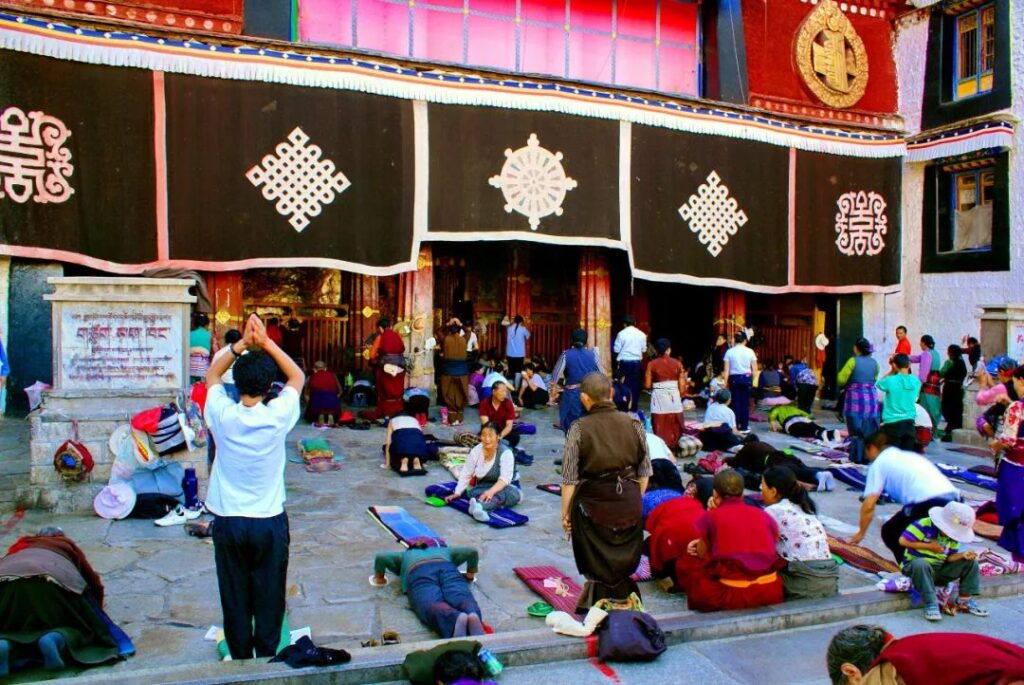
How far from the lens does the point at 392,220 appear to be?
484 inches

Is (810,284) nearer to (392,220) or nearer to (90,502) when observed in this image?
(392,220)

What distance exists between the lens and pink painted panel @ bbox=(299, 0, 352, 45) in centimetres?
1275

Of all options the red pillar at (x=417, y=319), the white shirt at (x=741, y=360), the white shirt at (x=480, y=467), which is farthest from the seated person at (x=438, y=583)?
the red pillar at (x=417, y=319)

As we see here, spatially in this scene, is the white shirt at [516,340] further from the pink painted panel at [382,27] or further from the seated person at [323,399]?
the pink painted panel at [382,27]

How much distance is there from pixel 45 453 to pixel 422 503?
3.36m

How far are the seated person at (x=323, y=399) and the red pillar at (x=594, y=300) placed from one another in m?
5.00

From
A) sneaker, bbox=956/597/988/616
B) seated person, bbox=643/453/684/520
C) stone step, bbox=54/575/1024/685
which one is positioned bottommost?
sneaker, bbox=956/597/988/616

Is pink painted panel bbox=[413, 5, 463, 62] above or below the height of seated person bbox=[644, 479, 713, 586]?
above

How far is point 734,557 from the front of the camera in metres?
5.36

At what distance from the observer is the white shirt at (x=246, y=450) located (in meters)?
4.05

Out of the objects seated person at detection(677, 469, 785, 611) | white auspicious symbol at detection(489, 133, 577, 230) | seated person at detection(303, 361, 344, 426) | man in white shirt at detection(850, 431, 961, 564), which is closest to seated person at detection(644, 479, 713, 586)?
seated person at detection(677, 469, 785, 611)

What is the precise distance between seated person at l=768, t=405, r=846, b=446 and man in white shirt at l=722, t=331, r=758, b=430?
2.32 feet

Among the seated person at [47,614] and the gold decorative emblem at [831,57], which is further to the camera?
the gold decorative emblem at [831,57]

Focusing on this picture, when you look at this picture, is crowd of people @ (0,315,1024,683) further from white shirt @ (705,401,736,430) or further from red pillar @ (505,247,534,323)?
red pillar @ (505,247,534,323)
